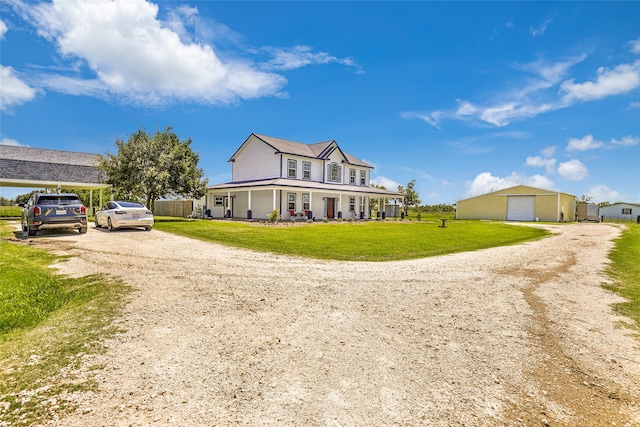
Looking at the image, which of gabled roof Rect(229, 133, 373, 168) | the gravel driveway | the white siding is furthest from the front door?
the gravel driveway

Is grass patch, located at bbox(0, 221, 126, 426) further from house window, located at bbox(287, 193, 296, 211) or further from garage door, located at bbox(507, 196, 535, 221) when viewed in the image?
garage door, located at bbox(507, 196, 535, 221)

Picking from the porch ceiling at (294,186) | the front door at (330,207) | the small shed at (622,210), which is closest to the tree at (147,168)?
the porch ceiling at (294,186)

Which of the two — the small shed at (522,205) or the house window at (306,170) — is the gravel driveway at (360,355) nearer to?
the house window at (306,170)

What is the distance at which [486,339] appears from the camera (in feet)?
15.2

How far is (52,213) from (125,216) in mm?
2972

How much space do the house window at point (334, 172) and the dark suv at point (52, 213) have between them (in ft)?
74.3

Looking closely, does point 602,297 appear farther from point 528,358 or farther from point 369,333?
point 369,333

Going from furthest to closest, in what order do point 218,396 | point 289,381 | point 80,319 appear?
point 80,319
point 289,381
point 218,396

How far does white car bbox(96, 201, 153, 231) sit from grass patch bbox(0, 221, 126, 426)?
29.0 ft

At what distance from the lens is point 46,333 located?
4547 mm

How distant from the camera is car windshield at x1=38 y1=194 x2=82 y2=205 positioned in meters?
14.6

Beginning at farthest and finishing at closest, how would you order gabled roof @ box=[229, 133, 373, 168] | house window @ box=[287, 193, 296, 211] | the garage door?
1. the garage door
2. gabled roof @ box=[229, 133, 373, 168]
3. house window @ box=[287, 193, 296, 211]

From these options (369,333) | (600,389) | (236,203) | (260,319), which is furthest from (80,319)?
(236,203)

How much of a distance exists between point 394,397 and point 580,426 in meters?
1.56
